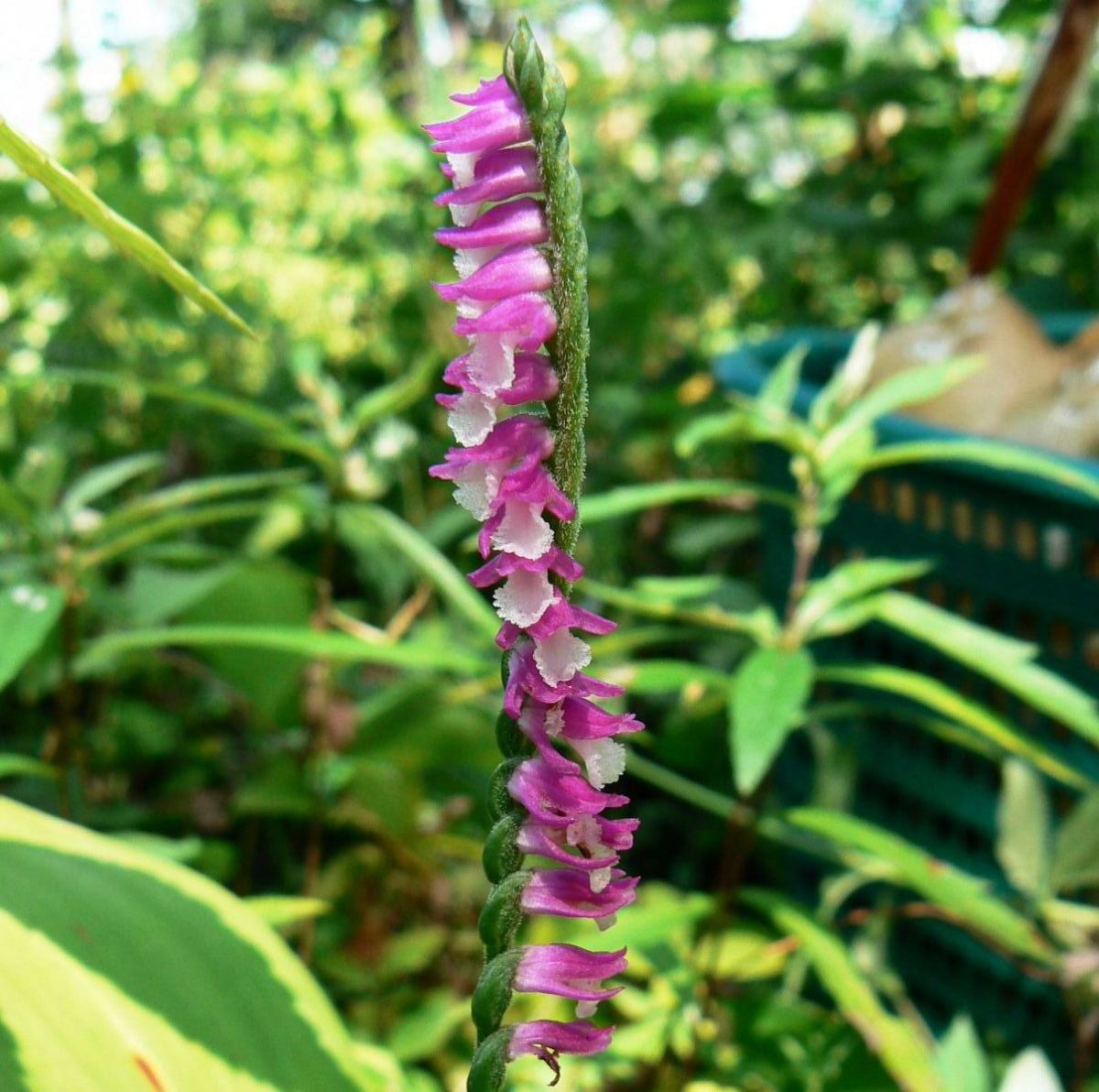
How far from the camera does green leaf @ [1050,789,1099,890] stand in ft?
2.60

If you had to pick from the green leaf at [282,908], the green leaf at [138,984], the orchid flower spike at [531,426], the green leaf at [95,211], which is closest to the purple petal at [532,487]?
the orchid flower spike at [531,426]

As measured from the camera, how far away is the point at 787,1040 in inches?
31.5

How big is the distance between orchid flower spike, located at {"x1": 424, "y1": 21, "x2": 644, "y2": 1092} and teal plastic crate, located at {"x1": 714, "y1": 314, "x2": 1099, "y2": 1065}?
0.60 metres

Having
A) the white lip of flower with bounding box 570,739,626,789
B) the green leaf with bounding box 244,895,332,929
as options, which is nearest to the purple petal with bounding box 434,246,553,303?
the white lip of flower with bounding box 570,739,626,789

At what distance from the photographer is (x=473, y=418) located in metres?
0.29

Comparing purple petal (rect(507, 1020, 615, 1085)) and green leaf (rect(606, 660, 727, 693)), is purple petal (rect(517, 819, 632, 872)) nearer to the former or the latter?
purple petal (rect(507, 1020, 615, 1085))

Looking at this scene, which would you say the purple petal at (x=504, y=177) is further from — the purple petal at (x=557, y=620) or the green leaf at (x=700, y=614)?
the green leaf at (x=700, y=614)

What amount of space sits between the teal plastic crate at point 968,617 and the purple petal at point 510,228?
0.62 metres

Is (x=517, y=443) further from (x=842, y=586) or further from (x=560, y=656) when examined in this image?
(x=842, y=586)

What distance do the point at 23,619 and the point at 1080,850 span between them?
621 mm

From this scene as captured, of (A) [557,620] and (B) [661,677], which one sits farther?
(B) [661,677]

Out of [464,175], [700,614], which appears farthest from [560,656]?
[700,614]

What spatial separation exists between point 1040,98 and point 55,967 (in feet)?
3.90

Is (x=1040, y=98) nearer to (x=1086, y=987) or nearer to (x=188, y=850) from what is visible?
(x=1086, y=987)
